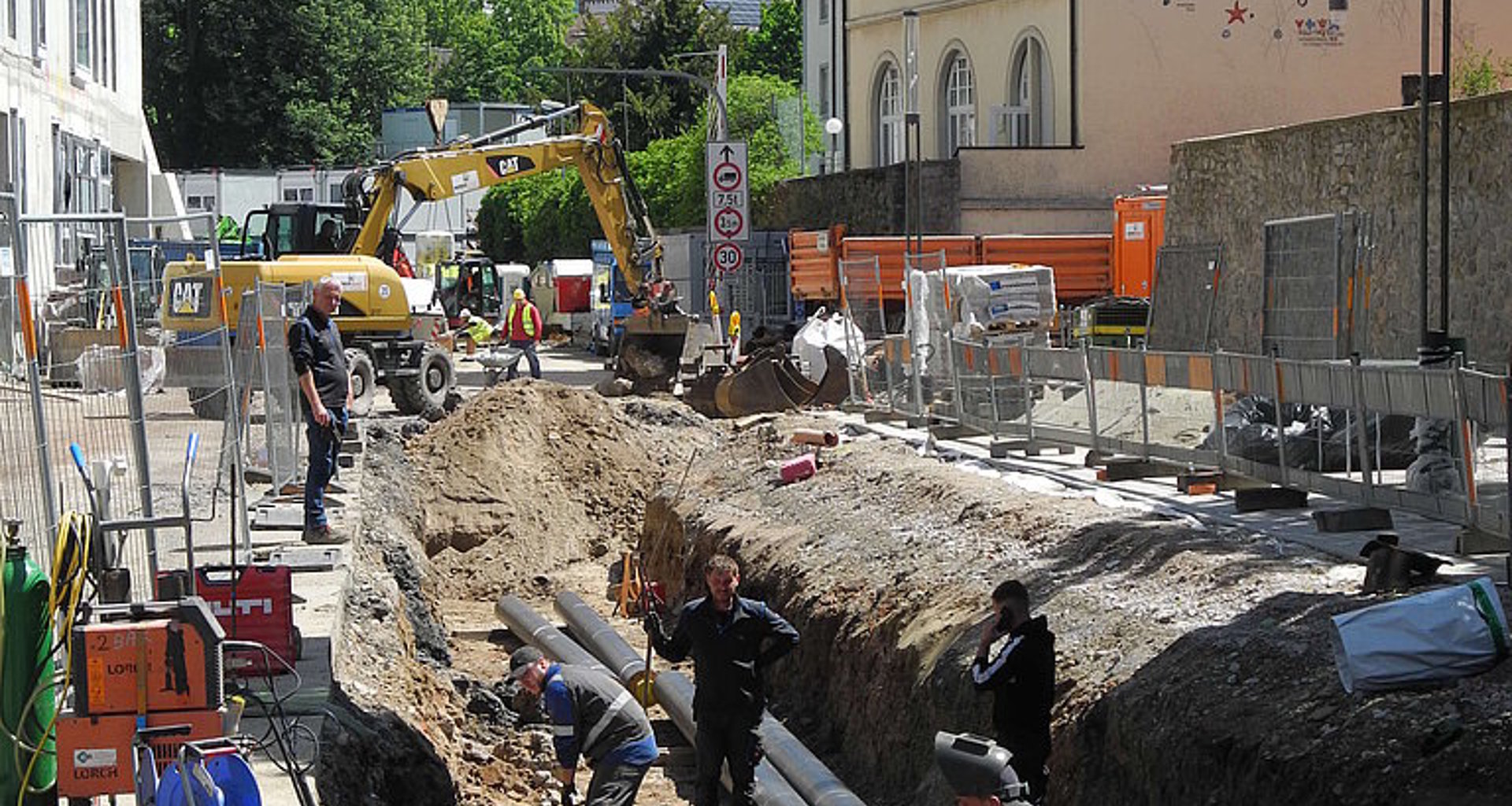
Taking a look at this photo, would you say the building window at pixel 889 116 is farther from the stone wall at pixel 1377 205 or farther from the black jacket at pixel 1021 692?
the black jacket at pixel 1021 692

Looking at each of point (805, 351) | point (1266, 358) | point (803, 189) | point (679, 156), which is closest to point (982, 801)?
point (1266, 358)

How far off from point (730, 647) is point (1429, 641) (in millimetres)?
3900

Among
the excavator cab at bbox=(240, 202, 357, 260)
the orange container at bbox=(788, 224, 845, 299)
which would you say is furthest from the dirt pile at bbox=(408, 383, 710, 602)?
the orange container at bbox=(788, 224, 845, 299)

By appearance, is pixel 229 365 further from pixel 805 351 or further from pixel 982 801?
pixel 805 351

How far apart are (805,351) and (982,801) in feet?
72.9

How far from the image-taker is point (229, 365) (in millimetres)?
13836

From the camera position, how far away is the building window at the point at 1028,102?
38.6 metres

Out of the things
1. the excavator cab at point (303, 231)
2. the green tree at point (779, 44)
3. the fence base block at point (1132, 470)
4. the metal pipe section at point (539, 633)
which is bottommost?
the metal pipe section at point (539, 633)

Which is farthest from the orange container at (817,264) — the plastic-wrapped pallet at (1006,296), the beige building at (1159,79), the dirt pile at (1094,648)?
the dirt pile at (1094,648)

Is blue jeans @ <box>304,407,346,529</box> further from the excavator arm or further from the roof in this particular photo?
the roof

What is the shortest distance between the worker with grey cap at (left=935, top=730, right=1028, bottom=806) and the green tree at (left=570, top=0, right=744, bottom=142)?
6741 cm

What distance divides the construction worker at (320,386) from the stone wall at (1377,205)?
7.81 meters

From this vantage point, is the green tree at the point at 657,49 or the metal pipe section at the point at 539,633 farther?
the green tree at the point at 657,49

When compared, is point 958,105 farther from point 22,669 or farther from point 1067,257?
point 22,669
